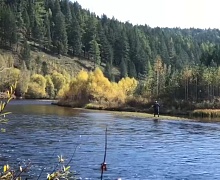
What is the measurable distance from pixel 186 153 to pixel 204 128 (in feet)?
56.7

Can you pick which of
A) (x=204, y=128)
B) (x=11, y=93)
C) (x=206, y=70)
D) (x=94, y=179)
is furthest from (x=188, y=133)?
(x=206, y=70)

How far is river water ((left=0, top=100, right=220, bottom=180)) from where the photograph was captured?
2222 cm

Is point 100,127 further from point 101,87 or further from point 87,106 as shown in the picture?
point 101,87

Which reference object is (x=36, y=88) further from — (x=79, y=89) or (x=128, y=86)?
(x=79, y=89)

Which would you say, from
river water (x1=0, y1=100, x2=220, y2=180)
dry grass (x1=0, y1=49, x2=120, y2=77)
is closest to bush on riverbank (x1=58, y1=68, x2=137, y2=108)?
river water (x1=0, y1=100, x2=220, y2=180)

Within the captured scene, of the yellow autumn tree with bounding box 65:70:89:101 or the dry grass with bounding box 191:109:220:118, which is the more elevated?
the yellow autumn tree with bounding box 65:70:89:101

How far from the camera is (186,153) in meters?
28.8

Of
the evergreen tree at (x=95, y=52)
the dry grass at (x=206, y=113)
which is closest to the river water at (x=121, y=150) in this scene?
the dry grass at (x=206, y=113)

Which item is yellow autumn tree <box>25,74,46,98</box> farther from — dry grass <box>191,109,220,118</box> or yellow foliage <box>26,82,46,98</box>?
dry grass <box>191,109,220,118</box>

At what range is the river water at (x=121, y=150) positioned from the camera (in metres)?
22.2

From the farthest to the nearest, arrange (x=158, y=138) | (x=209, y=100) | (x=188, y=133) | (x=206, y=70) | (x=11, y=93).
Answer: (x=206, y=70) < (x=209, y=100) < (x=188, y=133) < (x=158, y=138) < (x=11, y=93)

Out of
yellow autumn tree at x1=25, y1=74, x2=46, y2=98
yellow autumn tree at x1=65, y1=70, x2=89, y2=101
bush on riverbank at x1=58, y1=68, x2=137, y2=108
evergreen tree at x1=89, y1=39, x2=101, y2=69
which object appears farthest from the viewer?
evergreen tree at x1=89, y1=39, x2=101, y2=69

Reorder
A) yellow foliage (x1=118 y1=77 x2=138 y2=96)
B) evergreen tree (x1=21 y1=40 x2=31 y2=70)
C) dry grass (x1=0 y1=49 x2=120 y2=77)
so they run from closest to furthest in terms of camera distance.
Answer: yellow foliage (x1=118 y1=77 x2=138 y2=96), evergreen tree (x1=21 y1=40 x2=31 y2=70), dry grass (x1=0 y1=49 x2=120 y2=77)

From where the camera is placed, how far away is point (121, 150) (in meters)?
29.5
